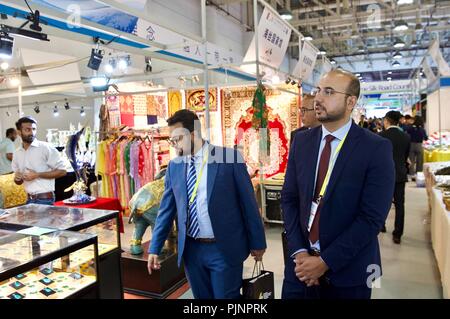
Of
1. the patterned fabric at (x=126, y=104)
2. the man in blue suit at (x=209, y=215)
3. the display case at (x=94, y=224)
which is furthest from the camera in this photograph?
the patterned fabric at (x=126, y=104)

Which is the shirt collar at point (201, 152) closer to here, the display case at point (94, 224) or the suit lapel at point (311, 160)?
the suit lapel at point (311, 160)

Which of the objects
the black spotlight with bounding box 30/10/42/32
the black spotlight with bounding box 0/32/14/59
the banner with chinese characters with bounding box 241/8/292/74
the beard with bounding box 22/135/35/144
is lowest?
the beard with bounding box 22/135/35/144

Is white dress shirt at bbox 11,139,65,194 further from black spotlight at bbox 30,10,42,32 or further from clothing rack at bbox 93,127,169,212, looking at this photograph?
clothing rack at bbox 93,127,169,212

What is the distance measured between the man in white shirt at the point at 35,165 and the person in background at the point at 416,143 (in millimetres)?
8010

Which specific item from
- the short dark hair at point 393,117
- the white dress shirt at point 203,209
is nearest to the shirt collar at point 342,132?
the white dress shirt at point 203,209

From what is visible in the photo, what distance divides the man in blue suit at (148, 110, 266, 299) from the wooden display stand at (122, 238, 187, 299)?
4.56 ft

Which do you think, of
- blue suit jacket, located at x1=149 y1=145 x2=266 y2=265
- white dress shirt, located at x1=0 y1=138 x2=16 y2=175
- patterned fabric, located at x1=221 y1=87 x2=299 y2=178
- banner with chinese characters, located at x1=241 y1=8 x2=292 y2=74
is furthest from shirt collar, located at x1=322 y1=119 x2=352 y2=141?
white dress shirt, located at x1=0 y1=138 x2=16 y2=175

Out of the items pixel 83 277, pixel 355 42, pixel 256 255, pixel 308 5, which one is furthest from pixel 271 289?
pixel 355 42

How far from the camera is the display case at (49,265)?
1.92 m

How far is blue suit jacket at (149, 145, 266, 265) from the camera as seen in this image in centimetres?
219

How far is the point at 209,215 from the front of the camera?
2182 millimetres

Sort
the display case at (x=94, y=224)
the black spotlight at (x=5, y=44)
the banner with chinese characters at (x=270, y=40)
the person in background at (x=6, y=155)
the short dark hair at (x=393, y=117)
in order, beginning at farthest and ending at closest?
the person in background at (x=6, y=155)
the short dark hair at (x=393, y=117)
the banner with chinese characters at (x=270, y=40)
the display case at (x=94, y=224)
the black spotlight at (x=5, y=44)

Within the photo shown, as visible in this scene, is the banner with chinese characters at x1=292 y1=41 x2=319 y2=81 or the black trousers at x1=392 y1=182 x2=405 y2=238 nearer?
the black trousers at x1=392 y1=182 x2=405 y2=238
